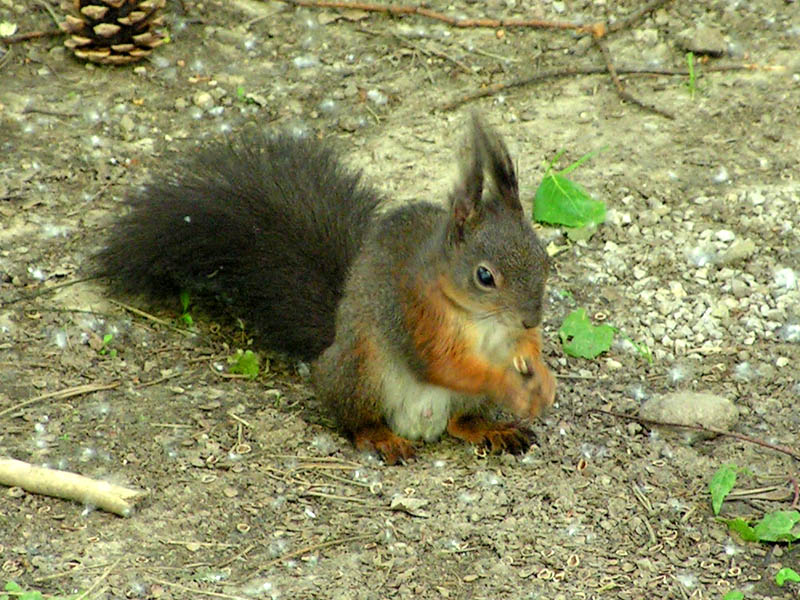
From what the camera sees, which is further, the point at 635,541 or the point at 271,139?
the point at 271,139

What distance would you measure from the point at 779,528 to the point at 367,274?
1075 mm

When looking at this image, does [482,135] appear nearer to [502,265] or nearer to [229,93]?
[502,265]

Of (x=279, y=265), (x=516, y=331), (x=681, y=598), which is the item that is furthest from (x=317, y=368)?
(x=681, y=598)

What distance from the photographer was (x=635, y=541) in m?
2.67

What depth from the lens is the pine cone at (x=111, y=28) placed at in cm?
424

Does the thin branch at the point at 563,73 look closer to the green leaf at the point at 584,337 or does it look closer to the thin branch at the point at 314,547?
the green leaf at the point at 584,337

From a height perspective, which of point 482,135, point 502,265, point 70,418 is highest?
point 482,135

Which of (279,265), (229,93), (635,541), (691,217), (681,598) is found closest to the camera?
(681,598)

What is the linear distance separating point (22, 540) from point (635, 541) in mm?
1269

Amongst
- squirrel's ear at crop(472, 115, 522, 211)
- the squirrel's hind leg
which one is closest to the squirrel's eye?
squirrel's ear at crop(472, 115, 522, 211)

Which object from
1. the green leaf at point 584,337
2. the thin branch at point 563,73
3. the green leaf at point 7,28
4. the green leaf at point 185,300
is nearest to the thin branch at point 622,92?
the thin branch at point 563,73

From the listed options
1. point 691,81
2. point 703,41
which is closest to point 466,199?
point 691,81

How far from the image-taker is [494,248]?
2.65m

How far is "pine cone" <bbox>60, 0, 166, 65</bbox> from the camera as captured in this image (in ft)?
13.9
